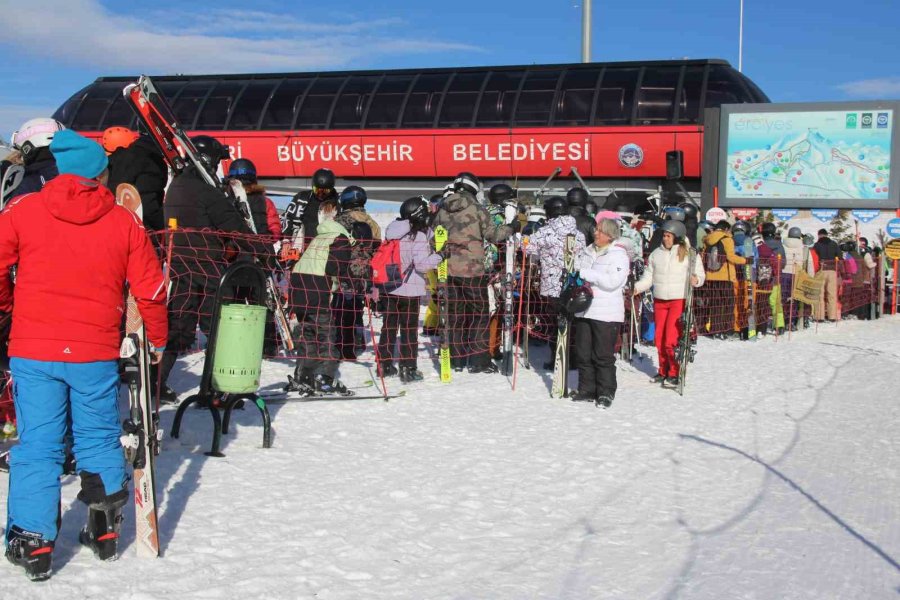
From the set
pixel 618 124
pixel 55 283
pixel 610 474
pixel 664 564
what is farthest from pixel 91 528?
pixel 618 124

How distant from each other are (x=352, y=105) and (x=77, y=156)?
61.4 feet

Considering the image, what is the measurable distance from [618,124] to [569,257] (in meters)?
12.0

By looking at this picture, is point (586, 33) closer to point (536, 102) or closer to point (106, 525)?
point (536, 102)

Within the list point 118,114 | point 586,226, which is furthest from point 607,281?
point 118,114

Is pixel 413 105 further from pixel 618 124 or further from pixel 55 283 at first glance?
pixel 55 283

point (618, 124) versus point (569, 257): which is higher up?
point (618, 124)

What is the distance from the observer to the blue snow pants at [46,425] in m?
3.82

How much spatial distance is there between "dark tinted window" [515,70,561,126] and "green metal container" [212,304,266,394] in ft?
51.7

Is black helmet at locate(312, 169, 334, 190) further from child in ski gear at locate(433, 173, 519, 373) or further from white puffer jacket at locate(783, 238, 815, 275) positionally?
white puffer jacket at locate(783, 238, 815, 275)

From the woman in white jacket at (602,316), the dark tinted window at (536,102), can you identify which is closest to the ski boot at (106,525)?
the woman in white jacket at (602,316)

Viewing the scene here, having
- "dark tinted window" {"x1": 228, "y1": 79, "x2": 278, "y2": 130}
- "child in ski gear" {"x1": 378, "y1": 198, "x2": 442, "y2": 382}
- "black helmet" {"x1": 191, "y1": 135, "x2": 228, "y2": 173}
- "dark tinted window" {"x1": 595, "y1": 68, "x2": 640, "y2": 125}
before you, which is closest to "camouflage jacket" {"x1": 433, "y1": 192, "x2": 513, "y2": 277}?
"child in ski gear" {"x1": 378, "y1": 198, "x2": 442, "y2": 382}

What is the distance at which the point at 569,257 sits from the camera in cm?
901

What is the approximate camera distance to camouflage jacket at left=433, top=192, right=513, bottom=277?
927 cm

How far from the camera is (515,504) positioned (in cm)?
535
